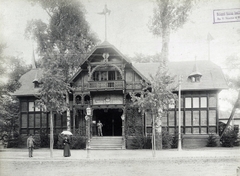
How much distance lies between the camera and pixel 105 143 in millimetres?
27953

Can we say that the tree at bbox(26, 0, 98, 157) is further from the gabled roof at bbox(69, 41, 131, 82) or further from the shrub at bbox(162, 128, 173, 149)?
the shrub at bbox(162, 128, 173, 149)

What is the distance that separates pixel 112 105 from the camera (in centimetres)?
2844

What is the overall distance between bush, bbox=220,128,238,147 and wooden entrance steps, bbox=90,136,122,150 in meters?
9.03

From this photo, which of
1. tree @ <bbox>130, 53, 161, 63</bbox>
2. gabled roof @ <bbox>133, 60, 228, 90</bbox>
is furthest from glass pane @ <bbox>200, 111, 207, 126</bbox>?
tree @ <bbox>130, 53, 161, 63</bbox>

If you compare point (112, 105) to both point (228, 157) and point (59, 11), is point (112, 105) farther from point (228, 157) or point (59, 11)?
point (228, 157)

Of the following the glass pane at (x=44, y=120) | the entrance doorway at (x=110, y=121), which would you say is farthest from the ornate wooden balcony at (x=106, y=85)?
the glass pane at (x=44, y=120)

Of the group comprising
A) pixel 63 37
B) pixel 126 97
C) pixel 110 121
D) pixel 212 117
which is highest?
pixel 63 37

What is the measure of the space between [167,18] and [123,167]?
1329 centimetres

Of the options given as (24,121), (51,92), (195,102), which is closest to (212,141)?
(195,102)

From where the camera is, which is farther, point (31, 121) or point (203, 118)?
point (31, 121)

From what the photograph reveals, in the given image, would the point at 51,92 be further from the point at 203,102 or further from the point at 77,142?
the point at 203,102

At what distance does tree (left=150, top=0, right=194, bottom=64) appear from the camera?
24653 millimetres

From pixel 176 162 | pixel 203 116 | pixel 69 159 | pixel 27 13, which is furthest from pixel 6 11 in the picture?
pixel 203 116

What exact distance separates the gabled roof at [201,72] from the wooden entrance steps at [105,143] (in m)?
7.00
